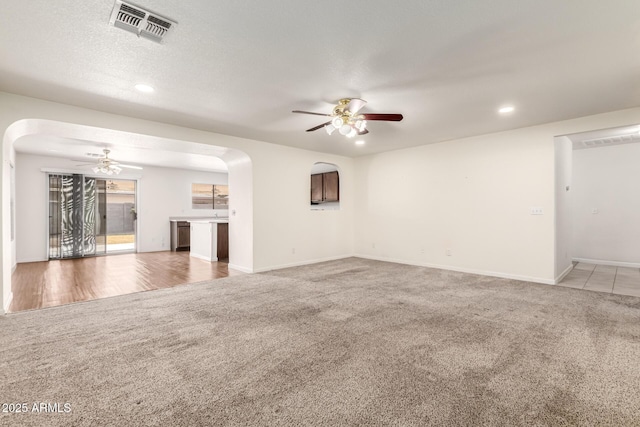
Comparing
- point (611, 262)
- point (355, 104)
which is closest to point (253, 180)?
point (355, 104)

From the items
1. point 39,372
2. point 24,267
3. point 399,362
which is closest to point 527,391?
point 399,362

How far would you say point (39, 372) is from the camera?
215 cm

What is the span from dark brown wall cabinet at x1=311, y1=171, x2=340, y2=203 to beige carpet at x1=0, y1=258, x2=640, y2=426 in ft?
15.4

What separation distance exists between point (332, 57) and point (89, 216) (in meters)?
8.20

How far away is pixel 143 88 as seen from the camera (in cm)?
321

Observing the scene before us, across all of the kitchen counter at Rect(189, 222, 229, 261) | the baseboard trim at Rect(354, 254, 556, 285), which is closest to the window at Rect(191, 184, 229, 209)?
the kitchen counter at Rect(189, 222, 229, 261)

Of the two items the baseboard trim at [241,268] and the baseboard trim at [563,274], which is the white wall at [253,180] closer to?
the baseboard trim at [241,268]

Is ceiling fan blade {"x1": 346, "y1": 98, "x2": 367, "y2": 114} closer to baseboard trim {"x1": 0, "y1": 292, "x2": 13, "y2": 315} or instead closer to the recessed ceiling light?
the recessed ceiling light

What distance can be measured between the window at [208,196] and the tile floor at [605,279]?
935 cm

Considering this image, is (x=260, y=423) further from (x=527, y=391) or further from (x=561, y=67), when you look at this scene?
(x=561, y=67)

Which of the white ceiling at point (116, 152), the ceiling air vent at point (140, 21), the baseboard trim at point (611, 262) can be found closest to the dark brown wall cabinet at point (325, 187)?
the white ceiling at point (116, 152)

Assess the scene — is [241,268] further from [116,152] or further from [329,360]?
[116,152]

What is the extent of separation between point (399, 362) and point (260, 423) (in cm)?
113

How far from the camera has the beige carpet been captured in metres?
1.72
